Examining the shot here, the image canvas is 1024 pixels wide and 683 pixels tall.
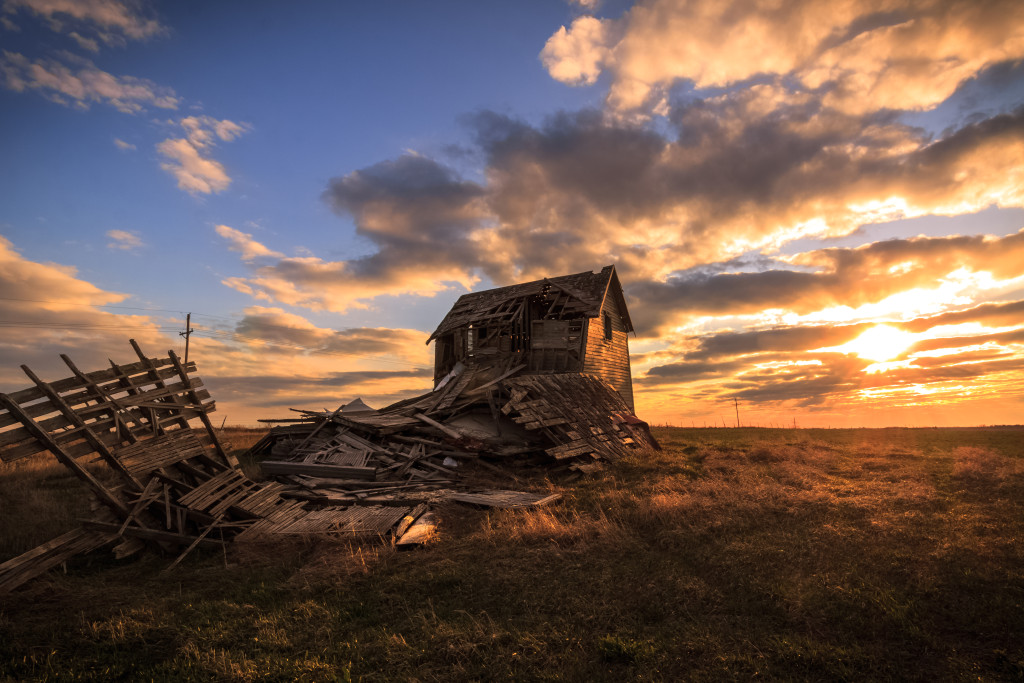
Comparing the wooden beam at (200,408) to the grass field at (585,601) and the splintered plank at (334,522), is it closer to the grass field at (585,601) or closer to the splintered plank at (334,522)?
the splintered plank at (334,522)

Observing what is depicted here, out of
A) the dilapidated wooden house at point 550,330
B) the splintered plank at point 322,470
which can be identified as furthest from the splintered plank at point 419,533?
the dilapidated wooden house at point 550,330

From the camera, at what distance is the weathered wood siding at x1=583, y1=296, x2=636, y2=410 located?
29.3m

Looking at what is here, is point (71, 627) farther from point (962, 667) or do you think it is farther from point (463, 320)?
point (463, 320)

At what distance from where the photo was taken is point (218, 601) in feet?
28.1

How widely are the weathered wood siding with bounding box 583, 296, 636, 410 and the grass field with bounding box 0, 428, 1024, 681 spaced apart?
53.9 feet

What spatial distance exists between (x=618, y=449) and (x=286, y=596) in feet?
49.6

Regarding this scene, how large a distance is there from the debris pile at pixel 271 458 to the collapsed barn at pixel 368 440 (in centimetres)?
4

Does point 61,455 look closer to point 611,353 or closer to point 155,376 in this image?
point 155,376

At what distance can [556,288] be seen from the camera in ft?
102

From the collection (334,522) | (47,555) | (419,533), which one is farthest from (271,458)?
(419,533)

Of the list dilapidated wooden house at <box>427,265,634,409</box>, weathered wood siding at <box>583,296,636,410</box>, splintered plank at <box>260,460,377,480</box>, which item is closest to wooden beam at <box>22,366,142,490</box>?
splintered plank at <box>260,460,377,480</box>

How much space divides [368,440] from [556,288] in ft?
48.3

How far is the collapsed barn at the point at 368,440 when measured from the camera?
433 inches

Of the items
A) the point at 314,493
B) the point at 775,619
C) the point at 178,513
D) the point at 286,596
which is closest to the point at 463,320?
the point at 314,493
